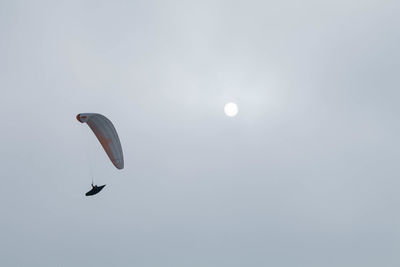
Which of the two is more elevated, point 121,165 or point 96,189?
point 121,165

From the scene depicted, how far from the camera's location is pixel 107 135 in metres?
53.6

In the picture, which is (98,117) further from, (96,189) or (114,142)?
(96,189)

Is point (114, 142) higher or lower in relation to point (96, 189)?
higher

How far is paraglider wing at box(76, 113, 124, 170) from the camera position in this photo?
52438 mm

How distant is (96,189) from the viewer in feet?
164

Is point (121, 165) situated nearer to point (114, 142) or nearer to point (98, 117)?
point (114, 142)

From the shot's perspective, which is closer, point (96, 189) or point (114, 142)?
point (96, 189)

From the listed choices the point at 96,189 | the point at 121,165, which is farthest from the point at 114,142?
the point at 96,189

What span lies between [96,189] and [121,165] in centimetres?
634

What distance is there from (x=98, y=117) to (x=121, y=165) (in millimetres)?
7762

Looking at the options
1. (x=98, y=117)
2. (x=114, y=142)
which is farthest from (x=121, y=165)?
(x=98, y=117)

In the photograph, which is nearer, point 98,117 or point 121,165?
point 98,117

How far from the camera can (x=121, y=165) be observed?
5534 centimetres

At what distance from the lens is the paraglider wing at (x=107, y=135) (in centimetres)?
5244
